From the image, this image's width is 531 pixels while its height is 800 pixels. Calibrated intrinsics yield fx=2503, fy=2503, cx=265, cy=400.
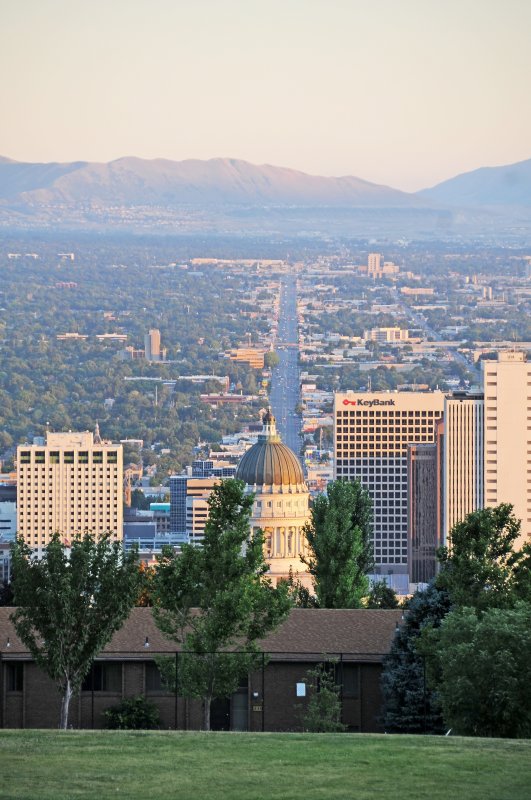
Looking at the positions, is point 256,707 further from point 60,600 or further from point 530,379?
point 530,379

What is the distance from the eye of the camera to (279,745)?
3538 cm

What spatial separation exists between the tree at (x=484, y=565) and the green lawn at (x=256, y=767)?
9532mm

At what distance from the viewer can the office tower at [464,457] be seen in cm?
19738

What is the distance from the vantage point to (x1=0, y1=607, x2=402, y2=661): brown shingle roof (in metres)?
49.4

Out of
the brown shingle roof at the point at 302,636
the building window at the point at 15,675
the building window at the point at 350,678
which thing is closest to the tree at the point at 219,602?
the brown shingle roof at the point at 302,636

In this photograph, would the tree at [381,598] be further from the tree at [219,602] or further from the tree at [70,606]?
the tree at [70,606]

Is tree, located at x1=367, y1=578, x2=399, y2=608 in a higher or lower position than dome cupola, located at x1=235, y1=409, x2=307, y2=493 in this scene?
lower

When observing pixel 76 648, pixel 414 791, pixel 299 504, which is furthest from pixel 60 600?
pixel 299 504

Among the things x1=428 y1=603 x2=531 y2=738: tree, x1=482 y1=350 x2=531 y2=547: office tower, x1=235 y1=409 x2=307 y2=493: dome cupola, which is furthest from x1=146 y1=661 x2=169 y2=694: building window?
x1=482 y1=350 x2=531 y2=547: office tower

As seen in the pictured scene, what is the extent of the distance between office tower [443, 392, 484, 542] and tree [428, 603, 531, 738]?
511ft

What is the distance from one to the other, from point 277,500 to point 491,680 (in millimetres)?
69289

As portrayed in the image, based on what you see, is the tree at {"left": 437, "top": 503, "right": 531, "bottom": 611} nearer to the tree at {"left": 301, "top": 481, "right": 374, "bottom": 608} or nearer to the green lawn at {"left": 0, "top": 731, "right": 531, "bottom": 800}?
the green lawn at {"left": 0, "top": 731, "right": 531, "bottom": 800}

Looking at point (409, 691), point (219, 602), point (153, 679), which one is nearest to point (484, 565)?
point (409, 691)

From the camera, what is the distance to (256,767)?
33.1 meters
